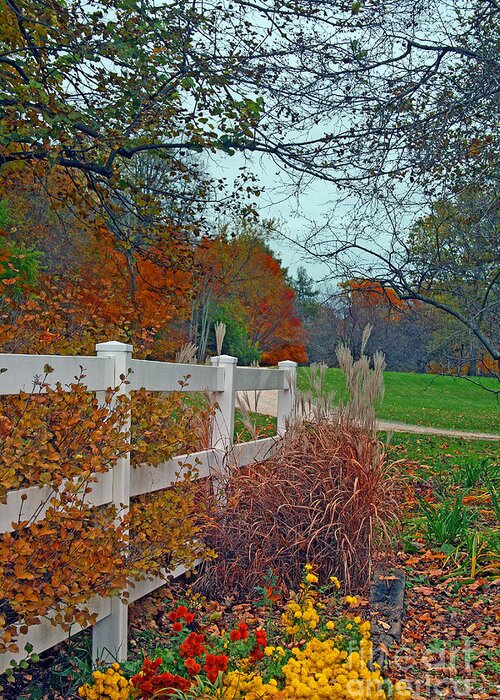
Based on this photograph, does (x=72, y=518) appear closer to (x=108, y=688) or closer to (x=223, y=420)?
(x=108, y=688)

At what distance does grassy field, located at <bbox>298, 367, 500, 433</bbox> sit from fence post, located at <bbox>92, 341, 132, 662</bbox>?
6.95 feet

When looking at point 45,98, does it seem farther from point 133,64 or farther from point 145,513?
point 145,513

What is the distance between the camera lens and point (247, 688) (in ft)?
8.59

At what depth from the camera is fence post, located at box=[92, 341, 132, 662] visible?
342cm

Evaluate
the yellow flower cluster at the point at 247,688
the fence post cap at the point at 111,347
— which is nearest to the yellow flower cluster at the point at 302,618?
the yellow flower cluster at the point at 247,688

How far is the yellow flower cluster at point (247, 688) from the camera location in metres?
2.54

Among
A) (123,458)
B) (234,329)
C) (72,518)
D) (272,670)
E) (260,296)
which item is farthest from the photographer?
(260,296)

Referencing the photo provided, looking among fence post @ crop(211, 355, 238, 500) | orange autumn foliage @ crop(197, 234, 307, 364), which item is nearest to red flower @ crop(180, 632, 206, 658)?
fence post @ crop(211, 355, 238, 500)

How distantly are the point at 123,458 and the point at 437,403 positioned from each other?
2263 cm

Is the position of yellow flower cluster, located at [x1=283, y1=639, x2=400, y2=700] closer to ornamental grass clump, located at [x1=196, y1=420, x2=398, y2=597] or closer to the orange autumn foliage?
ornamental grass clump, located at [x1=196, y1=420, x2=398, y2=597]

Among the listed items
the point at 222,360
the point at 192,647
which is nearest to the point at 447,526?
the point at 222,360

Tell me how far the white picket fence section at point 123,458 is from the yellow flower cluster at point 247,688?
839 mm

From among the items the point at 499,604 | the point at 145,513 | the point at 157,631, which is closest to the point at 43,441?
the point at 145,513

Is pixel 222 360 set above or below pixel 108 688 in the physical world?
above
